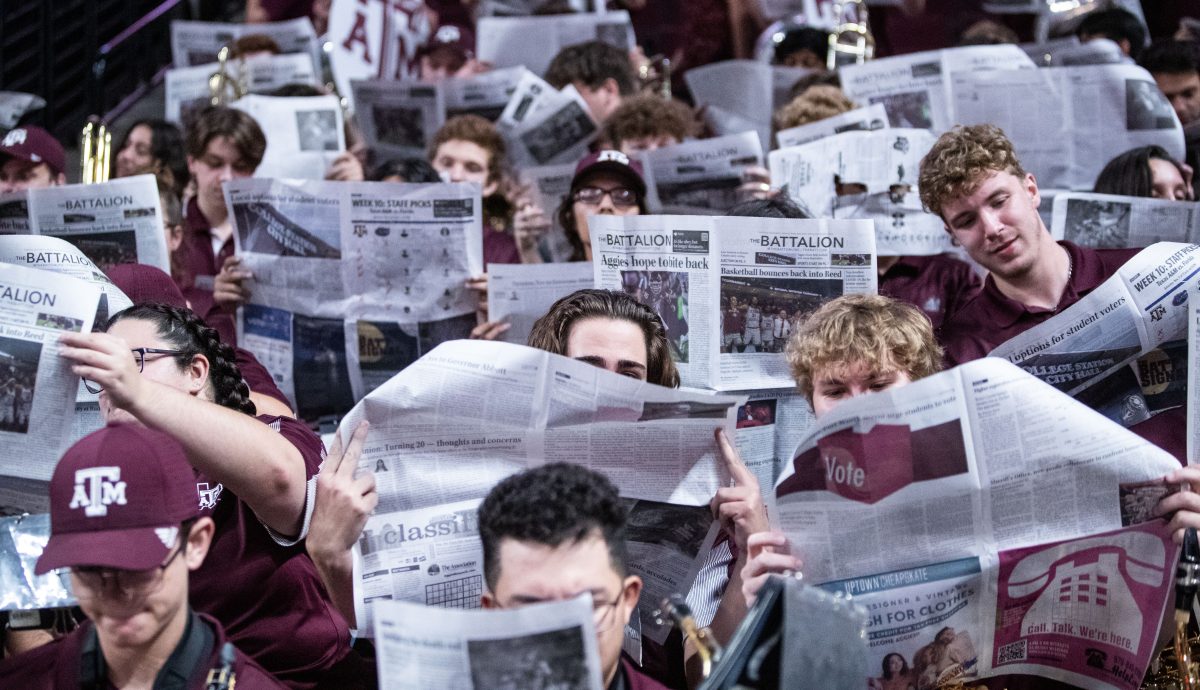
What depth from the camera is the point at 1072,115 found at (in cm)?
413

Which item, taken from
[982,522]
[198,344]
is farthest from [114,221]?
[982,522]

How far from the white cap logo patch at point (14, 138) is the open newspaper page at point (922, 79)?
8.57 ft

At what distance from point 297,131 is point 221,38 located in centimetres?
174

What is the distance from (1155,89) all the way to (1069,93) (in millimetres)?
254

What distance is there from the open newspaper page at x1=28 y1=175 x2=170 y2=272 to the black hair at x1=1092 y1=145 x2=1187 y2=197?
2.53 m

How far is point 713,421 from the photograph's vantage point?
7.57ft

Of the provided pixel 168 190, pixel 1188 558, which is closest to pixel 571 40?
pixel 168 190

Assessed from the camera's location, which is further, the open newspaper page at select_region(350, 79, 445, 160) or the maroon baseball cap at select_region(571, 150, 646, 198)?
the open newspaper page at select_region(350, 79, 445, 160)

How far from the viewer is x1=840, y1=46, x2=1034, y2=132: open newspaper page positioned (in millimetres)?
4312

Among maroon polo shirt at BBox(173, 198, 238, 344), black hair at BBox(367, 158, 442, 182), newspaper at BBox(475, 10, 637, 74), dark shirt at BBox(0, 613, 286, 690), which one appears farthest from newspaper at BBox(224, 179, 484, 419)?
newspaper at BBox(475, 10, 637, 74)

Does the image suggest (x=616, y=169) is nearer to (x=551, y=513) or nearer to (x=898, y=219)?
(x=898, y=219)

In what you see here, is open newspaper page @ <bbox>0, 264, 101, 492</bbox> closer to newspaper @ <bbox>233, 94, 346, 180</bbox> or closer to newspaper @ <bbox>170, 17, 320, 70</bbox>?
newspaper @ <bbox>233, 94, 346, 180</bbox>

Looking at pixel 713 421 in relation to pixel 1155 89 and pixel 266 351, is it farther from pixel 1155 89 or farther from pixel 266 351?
pixel 1155 89

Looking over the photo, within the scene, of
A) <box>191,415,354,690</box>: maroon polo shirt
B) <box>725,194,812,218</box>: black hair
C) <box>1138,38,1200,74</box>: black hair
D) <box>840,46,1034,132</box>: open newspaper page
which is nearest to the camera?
<box>191,415,354,690</box>: maroon polo shirt
